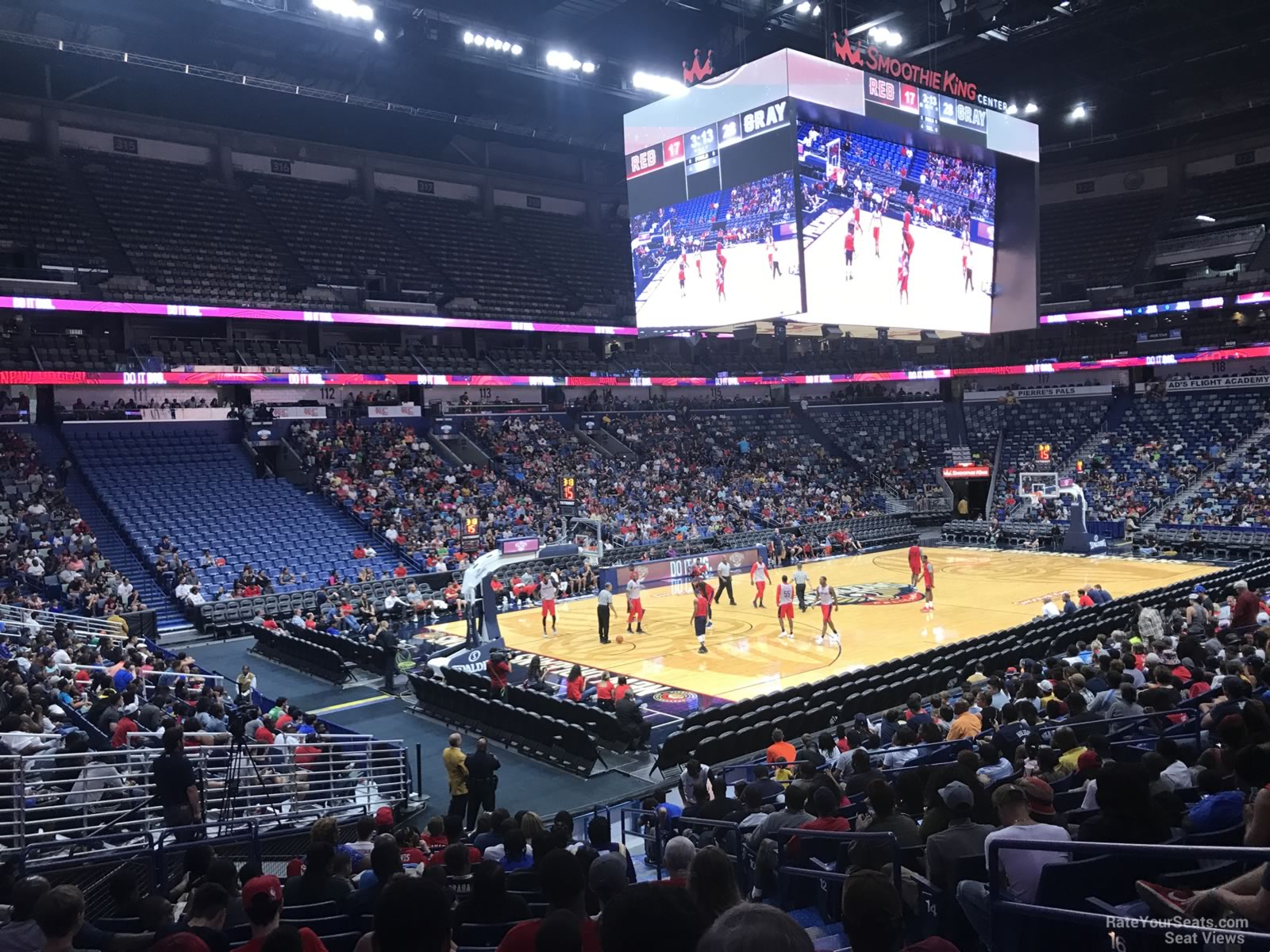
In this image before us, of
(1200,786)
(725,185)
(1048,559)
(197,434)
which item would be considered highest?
(725,185)

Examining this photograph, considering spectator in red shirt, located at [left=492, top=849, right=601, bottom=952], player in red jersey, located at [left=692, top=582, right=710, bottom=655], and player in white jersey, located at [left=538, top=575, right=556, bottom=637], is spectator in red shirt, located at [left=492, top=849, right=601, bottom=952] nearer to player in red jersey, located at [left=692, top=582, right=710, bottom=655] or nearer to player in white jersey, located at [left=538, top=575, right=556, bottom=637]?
player in red jersey, located at [left=692, top=582, right=710, bottom=655]

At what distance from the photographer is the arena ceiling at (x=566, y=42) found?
3222 centimetres

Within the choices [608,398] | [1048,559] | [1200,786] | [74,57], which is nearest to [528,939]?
[1200,786]

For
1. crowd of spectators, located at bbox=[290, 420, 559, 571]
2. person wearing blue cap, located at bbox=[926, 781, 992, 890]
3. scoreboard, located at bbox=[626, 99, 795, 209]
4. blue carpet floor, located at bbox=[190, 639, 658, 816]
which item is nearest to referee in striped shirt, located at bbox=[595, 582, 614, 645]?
blue carpet floor, located at bbox=[190, 639, 658, 816]

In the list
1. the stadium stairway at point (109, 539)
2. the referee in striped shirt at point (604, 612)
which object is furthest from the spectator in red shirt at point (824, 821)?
the stadium stairway at point (109, 539)

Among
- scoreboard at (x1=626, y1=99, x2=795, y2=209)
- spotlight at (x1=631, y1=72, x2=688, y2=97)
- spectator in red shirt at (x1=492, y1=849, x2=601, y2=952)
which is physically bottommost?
spectator in red shirt at (x1=492, y1=849, x2=601, y2=952)

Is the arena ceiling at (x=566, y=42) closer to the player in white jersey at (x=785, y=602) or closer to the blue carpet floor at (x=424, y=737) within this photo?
the player in white jersey at (x=785, y=602)

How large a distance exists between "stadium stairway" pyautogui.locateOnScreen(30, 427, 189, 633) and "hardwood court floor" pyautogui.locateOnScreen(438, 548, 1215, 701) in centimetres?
803

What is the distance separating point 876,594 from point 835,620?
14.4 ft

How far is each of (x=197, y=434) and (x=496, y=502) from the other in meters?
11.5

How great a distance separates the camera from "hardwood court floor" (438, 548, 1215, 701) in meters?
20.0

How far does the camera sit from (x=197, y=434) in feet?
116

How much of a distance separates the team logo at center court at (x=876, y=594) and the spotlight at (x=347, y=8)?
24.1m

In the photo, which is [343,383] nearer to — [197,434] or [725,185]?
[197,434]
